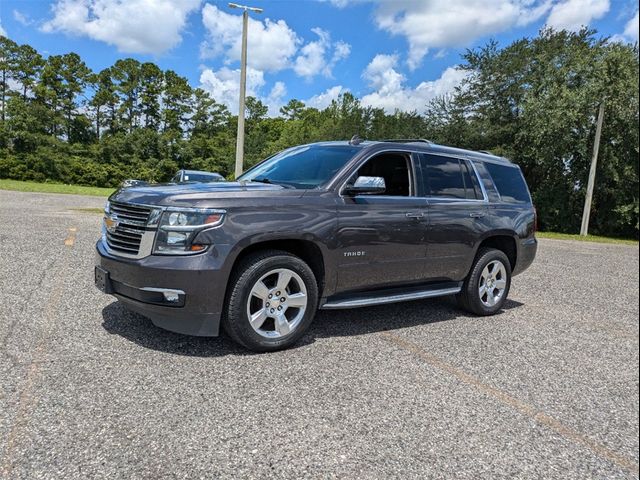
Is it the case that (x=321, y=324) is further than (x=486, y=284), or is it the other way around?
(x=486, y=284)

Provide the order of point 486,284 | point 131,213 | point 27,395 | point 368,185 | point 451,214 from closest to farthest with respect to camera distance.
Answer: point 27,395 → point 131,213 → point 368,185 → point 451,214 → point 486,284

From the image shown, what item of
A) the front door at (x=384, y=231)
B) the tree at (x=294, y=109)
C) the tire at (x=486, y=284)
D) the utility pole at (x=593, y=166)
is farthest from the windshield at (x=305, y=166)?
the tree at (x=294, y=109)

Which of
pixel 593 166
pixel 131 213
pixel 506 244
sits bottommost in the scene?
pixel 506 244

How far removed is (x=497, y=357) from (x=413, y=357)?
31.0 inches

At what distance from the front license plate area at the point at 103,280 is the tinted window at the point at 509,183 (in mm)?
4441

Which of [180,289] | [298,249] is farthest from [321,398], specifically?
[298,249]

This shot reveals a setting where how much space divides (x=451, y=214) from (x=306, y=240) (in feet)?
6.20

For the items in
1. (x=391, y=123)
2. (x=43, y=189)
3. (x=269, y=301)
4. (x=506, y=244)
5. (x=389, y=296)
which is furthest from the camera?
(x=391, y=123)

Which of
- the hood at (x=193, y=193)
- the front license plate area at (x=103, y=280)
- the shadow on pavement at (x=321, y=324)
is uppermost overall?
the hood at (x=193, y=193)

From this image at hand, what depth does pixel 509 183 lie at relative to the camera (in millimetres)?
6004

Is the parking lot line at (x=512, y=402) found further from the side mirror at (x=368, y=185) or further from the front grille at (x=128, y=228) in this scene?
the front grille at (x=128, y=228)

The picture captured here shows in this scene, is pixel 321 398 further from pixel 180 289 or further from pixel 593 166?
pixel 593 166

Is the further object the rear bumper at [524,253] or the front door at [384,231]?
the rear bumper at [524,253]

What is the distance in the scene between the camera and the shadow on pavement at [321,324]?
3959 millimetres
